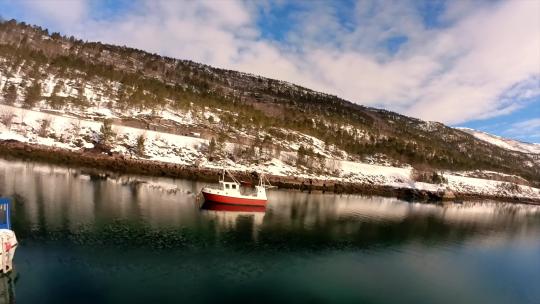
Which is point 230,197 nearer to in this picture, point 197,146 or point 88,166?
point 88,166

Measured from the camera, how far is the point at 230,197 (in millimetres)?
66125

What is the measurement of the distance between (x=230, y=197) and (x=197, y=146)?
60.5m

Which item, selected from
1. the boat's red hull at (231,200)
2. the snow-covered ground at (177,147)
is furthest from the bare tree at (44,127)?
the boat's red hull at (231,200)

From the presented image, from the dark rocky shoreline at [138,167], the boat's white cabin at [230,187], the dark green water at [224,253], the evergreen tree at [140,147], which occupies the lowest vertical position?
the dark green water at [224,253]

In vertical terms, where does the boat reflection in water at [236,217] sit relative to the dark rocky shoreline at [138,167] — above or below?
below

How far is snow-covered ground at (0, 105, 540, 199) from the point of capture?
100m

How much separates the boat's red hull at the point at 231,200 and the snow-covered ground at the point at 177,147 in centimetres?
4529

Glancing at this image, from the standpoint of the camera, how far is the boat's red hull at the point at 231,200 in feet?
214

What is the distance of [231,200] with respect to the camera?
6625 centimetres

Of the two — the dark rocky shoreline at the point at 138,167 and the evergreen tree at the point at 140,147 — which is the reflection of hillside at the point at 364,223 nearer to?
the dark rocky shoreline at the point at 138,167

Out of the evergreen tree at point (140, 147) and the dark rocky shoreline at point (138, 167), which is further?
the evergreen tree at point (140, 147)

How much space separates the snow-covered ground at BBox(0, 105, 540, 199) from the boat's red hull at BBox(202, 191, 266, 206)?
4529 cm

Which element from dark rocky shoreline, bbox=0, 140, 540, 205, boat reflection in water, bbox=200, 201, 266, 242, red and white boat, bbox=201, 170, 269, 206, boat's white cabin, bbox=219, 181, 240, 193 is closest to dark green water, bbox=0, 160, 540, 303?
boat reflection in water, bbox=200, 201, 266, 242

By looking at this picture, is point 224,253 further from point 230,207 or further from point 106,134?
point 106,134
